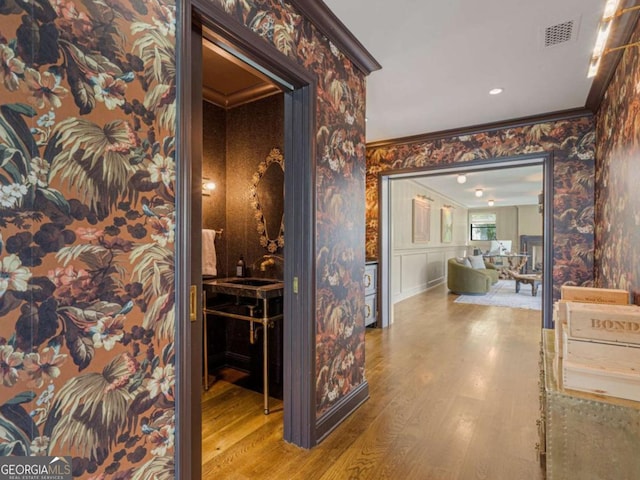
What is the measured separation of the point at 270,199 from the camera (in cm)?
306

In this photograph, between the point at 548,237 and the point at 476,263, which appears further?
the point at 476,263

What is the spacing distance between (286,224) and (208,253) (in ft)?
3.95

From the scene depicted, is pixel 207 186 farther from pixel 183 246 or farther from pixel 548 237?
pixel 548 237

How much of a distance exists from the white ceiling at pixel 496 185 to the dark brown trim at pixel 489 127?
1014 millimetres

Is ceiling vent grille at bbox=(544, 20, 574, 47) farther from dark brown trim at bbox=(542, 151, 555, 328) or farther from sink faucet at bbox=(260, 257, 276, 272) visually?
sink faucet at bbox=(260, 257, 276, 272)

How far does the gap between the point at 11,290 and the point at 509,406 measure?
3.08 metres

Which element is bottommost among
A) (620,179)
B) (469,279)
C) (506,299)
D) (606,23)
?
(506,299)

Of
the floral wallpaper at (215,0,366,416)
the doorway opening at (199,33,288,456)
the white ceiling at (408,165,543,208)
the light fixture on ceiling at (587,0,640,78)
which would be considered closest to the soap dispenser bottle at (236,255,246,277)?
the doorway opening at (199,33,288,456)

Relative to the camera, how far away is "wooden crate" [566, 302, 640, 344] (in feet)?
4.08

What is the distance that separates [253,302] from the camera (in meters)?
3.06

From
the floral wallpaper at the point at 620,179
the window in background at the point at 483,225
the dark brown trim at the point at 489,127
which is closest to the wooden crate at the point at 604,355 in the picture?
the floral wallpaper at the point at 620,179

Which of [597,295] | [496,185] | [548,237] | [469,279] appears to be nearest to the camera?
[597,295]

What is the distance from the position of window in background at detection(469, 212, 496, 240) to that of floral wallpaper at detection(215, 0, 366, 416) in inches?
472

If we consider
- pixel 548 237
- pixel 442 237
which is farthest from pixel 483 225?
pixel 548 237
